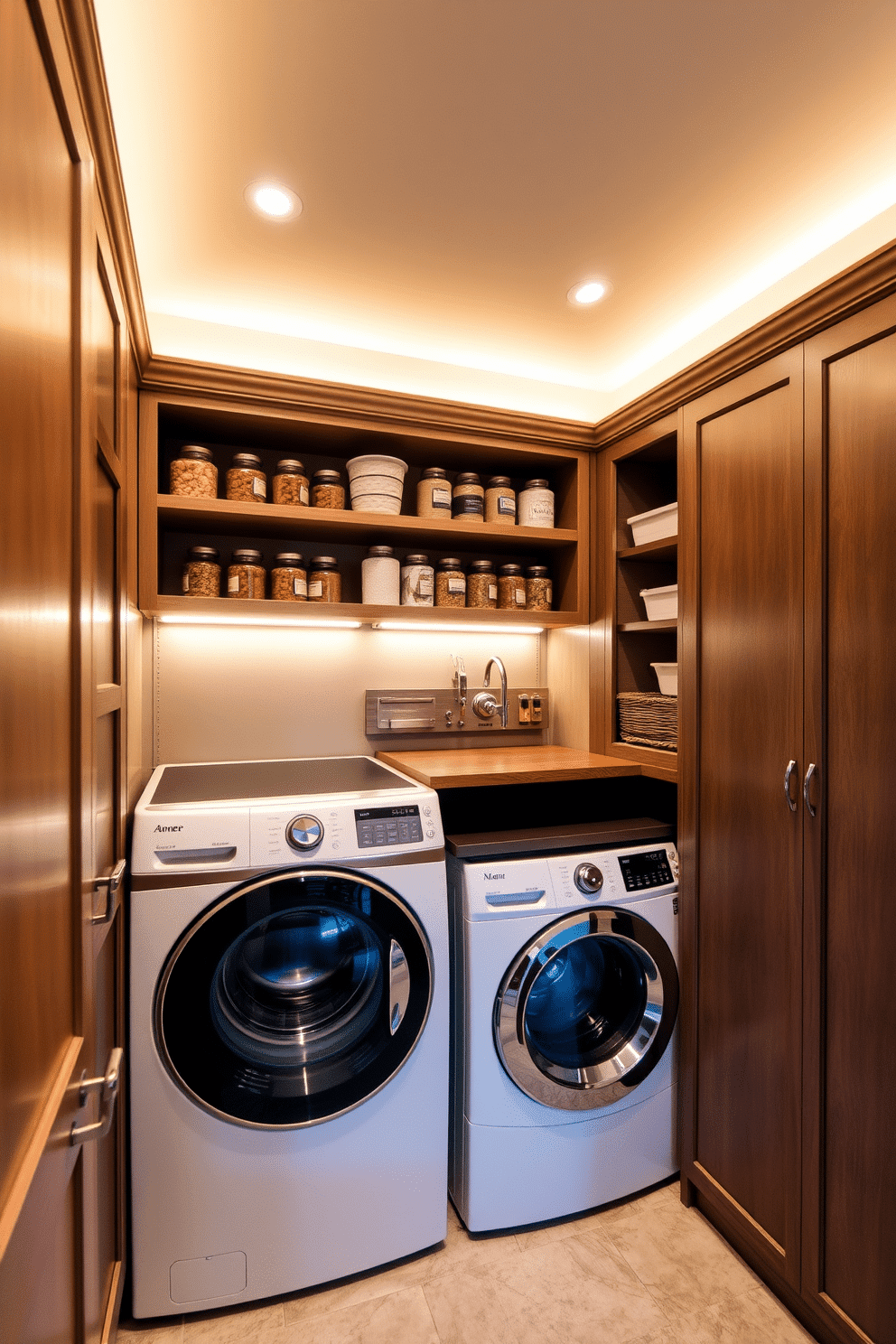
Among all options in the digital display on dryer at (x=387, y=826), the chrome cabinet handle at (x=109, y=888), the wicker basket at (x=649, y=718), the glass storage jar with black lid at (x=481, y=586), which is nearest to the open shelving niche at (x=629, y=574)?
the wicker basket at (x=649, y=718)

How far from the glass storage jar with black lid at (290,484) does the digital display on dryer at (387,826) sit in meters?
0.96

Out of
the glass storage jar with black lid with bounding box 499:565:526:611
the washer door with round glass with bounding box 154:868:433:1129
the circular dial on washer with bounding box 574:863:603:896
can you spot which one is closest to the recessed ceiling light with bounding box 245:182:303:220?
the glass storage jar with black lid with bounding box 499:565:526:611

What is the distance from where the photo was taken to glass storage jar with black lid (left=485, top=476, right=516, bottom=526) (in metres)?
2.22

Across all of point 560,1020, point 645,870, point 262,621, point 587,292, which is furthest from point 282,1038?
point 587,292

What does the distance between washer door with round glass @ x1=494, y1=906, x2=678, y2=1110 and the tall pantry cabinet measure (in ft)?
0.37

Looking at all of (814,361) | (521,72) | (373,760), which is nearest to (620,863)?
(373,760)

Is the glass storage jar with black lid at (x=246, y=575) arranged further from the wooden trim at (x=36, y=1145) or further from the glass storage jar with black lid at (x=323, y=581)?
the wooden trim at (x=36, y=1145)

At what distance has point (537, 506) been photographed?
2.26m

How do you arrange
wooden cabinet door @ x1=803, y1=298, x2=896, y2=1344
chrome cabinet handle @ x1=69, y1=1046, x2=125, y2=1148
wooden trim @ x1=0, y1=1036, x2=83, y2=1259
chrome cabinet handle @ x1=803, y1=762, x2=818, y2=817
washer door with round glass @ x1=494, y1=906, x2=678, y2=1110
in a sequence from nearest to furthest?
wooden trim @ x1=0, y1=1036, x2=83, y2=1259
chrome cabinet handle @ x1=69, y1=1046, x2=125, y2=1148
wooden cabinet door @ x1=803, y1=298, x2=896, y2=1344
chrome cabinet handle @ x1=803, y1=762, x2=818, y2=817
washer door with round glass @ x1=494, y1=906, x2=678, y2=1110

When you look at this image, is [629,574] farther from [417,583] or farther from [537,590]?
[417,583]

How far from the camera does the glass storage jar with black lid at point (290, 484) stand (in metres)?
1.94

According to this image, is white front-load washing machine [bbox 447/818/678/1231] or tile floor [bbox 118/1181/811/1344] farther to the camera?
white front-load washing machine [bbox 447/818/678/1231]

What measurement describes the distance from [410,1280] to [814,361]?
230 centimetres

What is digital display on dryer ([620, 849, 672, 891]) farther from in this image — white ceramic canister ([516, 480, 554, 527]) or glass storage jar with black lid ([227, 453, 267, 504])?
glass storage jar with black lid ([227, 453, 267, 504])
